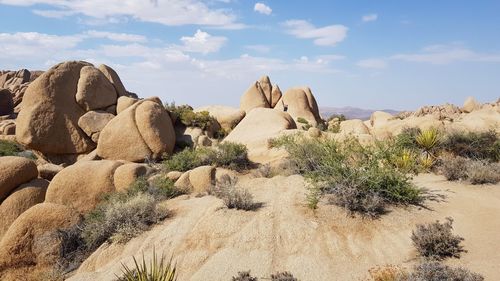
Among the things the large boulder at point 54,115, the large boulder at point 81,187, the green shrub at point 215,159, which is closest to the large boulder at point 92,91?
the large boulder at point 54,115

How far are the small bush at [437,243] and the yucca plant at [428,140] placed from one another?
583 centimetres

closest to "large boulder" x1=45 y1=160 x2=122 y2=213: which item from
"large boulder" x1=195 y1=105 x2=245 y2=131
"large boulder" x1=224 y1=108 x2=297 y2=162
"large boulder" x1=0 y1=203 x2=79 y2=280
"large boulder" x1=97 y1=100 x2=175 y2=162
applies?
"large boulder" x1=0 y1=203 x2=79 y2=280

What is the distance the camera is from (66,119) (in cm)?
2123

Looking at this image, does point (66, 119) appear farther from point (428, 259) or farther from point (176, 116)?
point (428, 259)

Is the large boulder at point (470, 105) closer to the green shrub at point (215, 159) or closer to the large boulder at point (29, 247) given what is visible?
the green shrub at point (215, 159)

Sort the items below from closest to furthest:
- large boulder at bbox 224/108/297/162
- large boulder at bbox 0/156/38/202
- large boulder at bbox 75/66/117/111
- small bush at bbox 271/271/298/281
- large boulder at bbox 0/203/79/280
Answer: small bush at bbox 271/271/298/281
large boulder at bbox 0/203/79/280
large boulder at bbox 0/156/38/202
large boulder at bbox 224/108/297/162
large boulder at bbox 75/66/117/111

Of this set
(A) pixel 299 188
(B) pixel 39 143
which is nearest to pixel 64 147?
(B) pixel 39 143

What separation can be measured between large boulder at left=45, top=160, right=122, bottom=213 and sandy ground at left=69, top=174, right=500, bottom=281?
389 cm

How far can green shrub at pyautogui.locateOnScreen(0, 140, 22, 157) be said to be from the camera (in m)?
22.5

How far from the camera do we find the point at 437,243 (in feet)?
22.7

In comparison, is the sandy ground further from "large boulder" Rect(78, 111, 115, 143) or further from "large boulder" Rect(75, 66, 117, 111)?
"large boulder" Rect(75, 66, 117, 111)

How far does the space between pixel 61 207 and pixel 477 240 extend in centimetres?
1008

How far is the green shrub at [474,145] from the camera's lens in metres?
12.9

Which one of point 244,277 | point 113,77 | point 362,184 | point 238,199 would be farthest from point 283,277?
point 113,77
